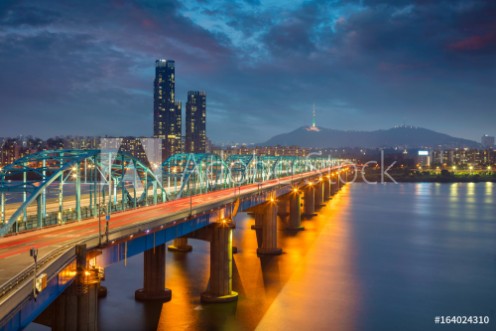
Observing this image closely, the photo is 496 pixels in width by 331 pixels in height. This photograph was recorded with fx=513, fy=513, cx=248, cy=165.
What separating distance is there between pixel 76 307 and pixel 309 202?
273 feet

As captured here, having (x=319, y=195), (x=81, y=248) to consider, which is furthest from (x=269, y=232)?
(x=319, y=195)

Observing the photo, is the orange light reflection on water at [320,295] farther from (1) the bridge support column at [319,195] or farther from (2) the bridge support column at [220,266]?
(1) the bridge support column at [319,195]

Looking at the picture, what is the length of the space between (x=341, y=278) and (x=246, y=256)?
37.1 ft

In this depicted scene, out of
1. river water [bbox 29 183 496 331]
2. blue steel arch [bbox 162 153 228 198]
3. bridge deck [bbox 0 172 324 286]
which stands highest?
blue steel arch [bbox 162 153 228 198]

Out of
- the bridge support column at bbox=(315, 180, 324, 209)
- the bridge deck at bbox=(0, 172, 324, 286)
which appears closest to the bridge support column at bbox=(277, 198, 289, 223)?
the bridge support column at bbox=(315, 180, 324, 209)

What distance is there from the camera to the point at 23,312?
14828 millimetres

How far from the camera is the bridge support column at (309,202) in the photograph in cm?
9881

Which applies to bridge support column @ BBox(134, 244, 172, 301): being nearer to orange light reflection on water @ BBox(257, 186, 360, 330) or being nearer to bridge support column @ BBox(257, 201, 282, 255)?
orange light reflection on water @ BBox(257, 186, 360, 330)

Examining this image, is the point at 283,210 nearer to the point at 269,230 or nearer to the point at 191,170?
the point at 269,230

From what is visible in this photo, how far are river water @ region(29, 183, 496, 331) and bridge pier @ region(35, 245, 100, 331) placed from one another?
12.4 meters

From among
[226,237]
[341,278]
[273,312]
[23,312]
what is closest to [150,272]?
[226,237]

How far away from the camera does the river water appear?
33969 mm

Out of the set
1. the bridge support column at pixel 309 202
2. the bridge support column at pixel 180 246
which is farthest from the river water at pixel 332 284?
the bridge support column at pixel 309 202

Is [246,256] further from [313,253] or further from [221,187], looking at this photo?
[221,187]
